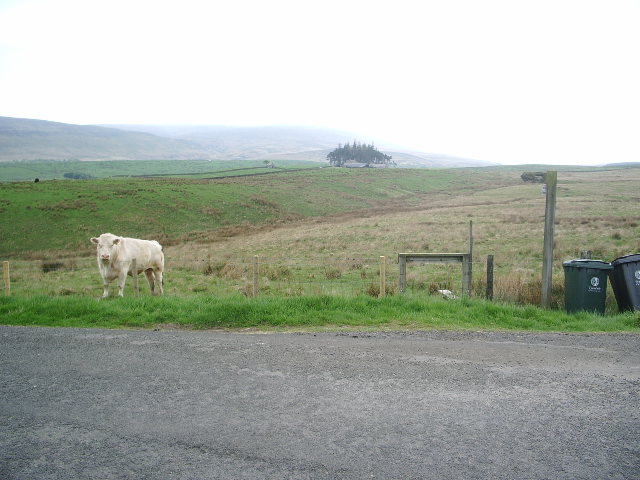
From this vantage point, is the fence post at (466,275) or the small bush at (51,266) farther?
the small bush at (51,266)

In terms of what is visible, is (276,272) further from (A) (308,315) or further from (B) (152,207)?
(B) (152,207)

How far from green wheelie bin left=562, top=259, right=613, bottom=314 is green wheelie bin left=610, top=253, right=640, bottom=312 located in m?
0.44

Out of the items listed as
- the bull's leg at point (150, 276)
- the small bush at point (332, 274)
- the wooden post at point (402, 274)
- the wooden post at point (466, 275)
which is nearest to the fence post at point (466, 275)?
the wooden post at point (466, 275)

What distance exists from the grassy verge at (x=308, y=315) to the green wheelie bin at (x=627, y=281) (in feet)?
2.78

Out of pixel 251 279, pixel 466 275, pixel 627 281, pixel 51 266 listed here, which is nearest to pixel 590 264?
pixel 627 281

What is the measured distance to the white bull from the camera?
1489 centimetres

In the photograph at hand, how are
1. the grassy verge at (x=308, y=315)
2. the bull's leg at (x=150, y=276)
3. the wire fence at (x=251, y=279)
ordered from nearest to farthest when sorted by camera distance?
the grassy verge at (x=308, y=315) < the wire fence at (x=251, y=279) < the bull's leg at (x=150, y=276)

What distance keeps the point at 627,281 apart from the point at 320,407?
28.5ft

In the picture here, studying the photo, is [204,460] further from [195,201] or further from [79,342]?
[195,201]

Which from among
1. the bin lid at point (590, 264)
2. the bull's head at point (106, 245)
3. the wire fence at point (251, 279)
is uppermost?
the bin lid at point (590, 264)

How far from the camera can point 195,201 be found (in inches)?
2137

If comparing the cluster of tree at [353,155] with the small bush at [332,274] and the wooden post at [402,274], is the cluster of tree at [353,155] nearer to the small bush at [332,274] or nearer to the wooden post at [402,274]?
the small bush at [332,274]

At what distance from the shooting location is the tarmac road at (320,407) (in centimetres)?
485

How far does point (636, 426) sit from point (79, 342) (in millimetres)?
8786
